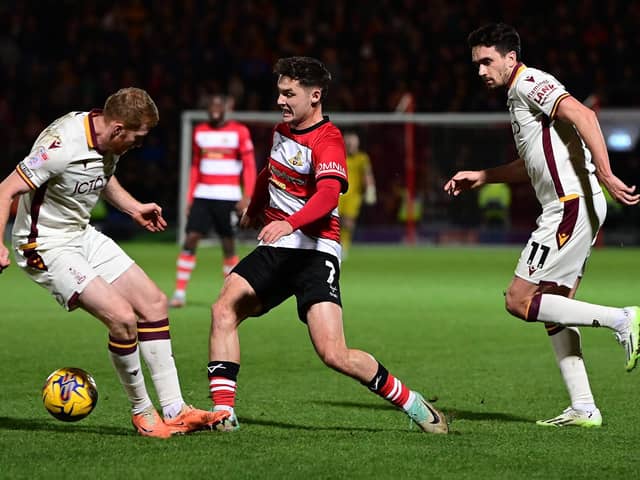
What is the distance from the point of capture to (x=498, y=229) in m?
23.4

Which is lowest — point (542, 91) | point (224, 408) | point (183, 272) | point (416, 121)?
point (183, 272)

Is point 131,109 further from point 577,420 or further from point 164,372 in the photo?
point 577,420

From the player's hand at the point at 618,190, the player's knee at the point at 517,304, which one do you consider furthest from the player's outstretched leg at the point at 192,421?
the player's hand at the point at 618,190

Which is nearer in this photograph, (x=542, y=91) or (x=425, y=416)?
(x=425, y=416)

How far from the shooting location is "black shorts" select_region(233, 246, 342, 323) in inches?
255

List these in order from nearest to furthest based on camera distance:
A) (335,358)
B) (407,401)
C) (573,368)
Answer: (335,358), (407,401), (573,368)

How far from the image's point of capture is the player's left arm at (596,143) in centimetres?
635

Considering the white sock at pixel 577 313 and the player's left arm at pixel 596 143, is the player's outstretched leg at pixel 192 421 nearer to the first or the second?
the white sock at pixel 577 313

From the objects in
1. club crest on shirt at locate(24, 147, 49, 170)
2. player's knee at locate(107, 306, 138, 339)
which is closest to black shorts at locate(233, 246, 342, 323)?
player's knee at locate(107, 306, 138, 339)

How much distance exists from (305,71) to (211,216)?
7200 millimetres

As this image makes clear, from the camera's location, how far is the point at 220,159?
44.6ft

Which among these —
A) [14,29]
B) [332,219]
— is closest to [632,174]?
[14,29]

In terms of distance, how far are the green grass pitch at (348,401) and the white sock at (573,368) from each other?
20 cm

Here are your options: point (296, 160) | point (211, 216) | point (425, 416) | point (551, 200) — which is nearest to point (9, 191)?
point (296, 160)
